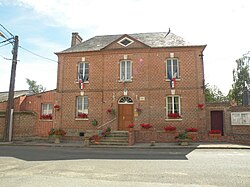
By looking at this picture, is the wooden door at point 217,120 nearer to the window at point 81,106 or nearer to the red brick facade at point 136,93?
the red brick facade at point 136,93

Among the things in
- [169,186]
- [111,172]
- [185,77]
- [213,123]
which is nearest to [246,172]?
A: [169,186]

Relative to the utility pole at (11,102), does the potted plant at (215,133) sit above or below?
below

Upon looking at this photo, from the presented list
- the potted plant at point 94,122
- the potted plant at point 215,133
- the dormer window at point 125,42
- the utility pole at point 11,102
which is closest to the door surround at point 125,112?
the potted plant at point 94,122

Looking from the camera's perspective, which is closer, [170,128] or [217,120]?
[170,128]

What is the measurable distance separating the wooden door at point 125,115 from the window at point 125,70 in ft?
7.53

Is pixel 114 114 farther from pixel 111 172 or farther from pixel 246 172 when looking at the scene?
pixel 246 172

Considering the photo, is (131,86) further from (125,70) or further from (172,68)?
(172,68)

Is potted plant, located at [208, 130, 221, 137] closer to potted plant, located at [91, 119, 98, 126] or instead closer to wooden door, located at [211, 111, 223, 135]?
wooden door, located at [211, 111, 223, 135]

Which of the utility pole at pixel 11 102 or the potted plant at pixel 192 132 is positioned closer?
the potted plant at pixel 192 132

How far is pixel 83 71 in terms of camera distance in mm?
18750

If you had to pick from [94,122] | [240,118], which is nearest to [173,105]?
[240,118]

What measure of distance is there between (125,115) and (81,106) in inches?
152

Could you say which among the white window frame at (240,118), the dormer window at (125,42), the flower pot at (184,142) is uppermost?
the dormer window at (125,42)

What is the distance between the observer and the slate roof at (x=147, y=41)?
1814 centimetres
